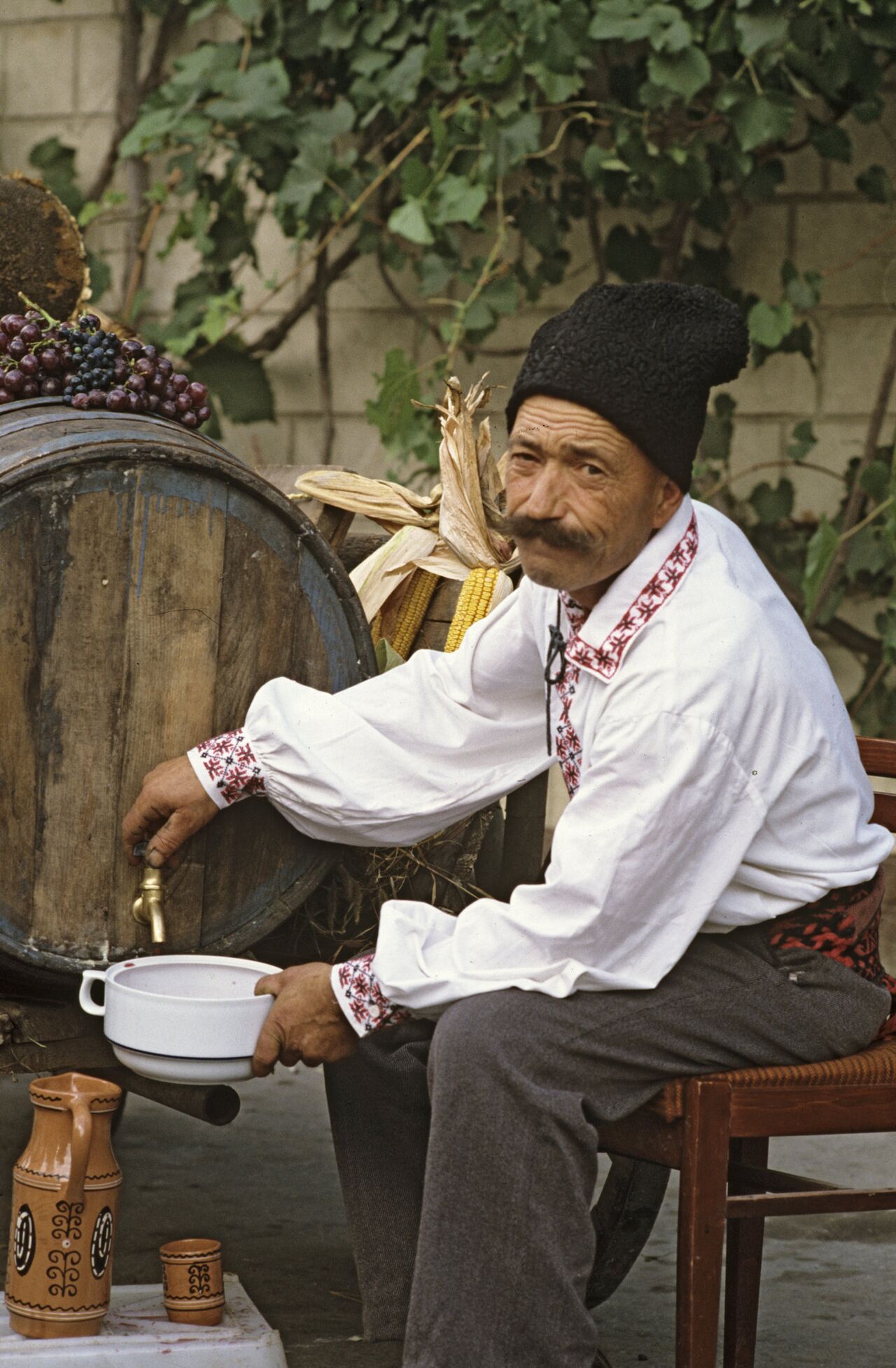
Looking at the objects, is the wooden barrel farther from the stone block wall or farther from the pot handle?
the stone block wall

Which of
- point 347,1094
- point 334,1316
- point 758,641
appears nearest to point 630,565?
point 758,641

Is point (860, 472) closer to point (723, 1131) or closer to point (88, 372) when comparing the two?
point (88, 372)

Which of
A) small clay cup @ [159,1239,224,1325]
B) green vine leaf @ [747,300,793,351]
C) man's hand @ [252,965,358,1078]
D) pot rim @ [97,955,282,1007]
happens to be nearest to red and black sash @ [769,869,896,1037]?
man's hand @ [252,965,358,1078]

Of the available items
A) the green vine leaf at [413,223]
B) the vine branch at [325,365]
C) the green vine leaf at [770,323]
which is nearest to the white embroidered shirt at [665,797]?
the green vine leaf at [770,323]

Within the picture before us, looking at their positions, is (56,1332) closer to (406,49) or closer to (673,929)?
(673,929)

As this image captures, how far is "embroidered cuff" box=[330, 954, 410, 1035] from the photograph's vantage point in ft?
6.64

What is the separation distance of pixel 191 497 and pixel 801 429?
2.89m

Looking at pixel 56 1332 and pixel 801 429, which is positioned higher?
pixel 801 429

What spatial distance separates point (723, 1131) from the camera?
1.97 meters

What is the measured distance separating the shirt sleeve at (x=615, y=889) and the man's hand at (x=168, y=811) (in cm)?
37

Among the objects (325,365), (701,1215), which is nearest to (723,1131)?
(701,1215)

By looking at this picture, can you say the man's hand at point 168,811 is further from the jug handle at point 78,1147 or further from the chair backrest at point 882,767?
the chair backrest at point 882,767

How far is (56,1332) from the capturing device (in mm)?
2145

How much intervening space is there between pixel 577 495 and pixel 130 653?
2.13 feet
